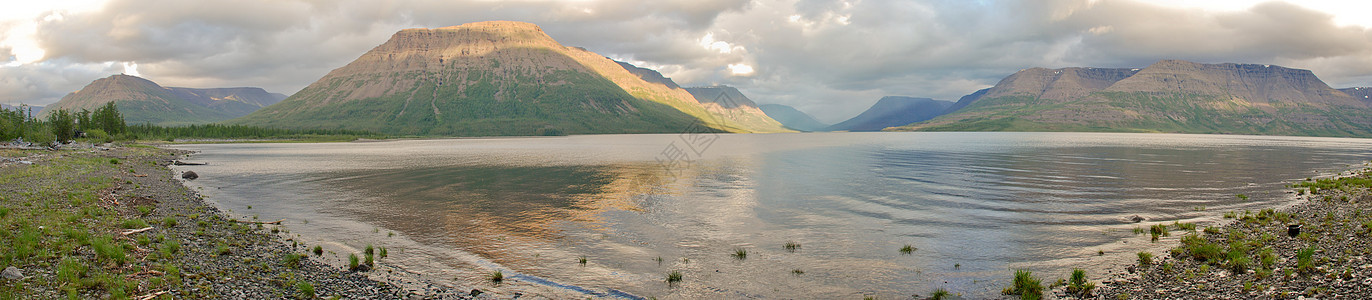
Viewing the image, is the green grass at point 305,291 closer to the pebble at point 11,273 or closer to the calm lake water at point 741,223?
the calm lake water at point 741,223

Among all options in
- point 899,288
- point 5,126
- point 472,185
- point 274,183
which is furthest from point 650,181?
point 5,126

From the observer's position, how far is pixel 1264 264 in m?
19.0

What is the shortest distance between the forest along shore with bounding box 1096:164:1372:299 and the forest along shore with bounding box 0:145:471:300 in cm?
Result: 2312

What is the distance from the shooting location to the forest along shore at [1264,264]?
53.6 feet

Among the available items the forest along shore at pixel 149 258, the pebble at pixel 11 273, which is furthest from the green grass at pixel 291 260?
the pebble at pixel 11 273

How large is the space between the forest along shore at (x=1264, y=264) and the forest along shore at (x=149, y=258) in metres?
23.1

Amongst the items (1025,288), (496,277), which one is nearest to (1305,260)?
(1025,288)

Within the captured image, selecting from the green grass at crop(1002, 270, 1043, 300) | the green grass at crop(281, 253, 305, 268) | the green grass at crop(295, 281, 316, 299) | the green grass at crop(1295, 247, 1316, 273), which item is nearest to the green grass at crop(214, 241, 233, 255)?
the green grass at crop(281, 253, 305, 268)

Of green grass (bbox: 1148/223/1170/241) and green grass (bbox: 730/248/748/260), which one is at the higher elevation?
green grass (bbox: 1148/223/1170/241)

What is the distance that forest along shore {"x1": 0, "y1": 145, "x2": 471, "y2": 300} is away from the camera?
15449 millimetres

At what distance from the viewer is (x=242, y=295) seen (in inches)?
645

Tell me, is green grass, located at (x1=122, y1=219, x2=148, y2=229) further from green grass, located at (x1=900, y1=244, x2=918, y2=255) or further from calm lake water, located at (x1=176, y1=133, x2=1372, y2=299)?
green grass, located at (x1=900, y1=244, x2=918, y2=255)

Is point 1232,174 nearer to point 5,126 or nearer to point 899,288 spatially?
point 899,288

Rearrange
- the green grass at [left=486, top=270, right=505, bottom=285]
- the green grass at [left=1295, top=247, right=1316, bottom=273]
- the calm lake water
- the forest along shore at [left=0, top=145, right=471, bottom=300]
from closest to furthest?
the forest along shore at [left=0, top=145, right=471, bottom=300]
the green grass at [left=1295, top=247, right=1316, bottom=273]
the green grass at [left=486, top=270, right=505, bottom=285]
the calm lake water
